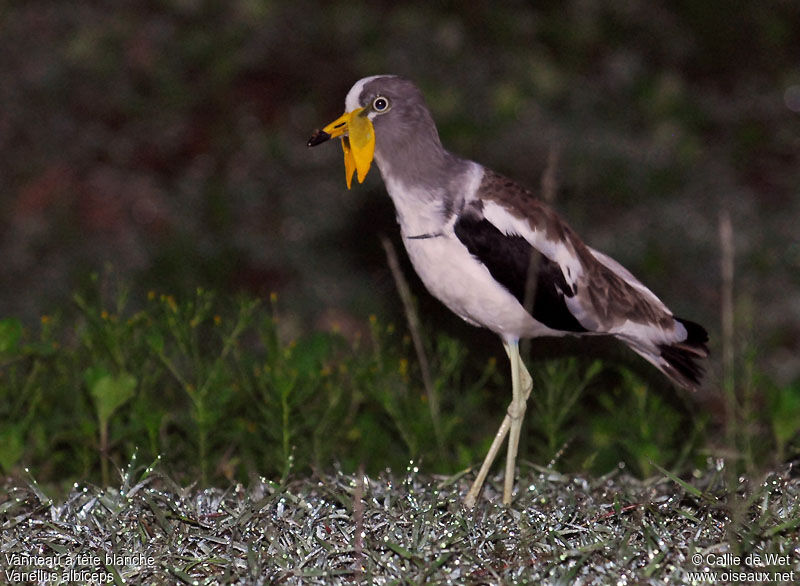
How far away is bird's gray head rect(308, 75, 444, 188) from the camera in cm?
333

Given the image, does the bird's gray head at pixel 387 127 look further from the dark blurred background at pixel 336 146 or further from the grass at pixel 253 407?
the dark blurred background at pixel 336 146

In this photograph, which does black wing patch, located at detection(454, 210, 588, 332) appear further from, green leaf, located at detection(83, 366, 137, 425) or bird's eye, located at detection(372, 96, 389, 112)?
green leaf, located at detection(83, 366, 137, 425)

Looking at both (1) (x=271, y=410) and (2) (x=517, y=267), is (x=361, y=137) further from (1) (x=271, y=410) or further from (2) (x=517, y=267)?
(1) (x=271, y=410)

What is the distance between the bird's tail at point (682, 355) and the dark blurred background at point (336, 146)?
7.12 feet

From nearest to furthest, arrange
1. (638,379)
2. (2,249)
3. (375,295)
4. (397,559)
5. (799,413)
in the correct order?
1. (397,559)
2. (799,413)
3. (638,379)
4. (375,295)
5. (2,249)

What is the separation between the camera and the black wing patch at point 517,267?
3293 millimetres

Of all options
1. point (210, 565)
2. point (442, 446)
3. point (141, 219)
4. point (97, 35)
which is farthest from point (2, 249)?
point (210, 565)

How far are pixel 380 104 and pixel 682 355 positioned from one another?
4.43 feet

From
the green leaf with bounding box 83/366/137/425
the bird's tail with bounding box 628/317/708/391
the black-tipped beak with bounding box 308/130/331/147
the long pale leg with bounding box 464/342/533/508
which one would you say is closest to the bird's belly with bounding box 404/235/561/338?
the long pale leg with bounding box 464/342/533/508

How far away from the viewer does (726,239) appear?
3688 millimetres

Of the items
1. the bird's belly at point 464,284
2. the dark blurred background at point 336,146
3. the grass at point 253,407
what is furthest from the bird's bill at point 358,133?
the dark blurred background at point 336,146

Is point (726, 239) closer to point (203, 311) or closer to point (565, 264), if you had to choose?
point (565, 264)

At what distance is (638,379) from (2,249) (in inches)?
191

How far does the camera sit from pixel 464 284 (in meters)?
3.29
